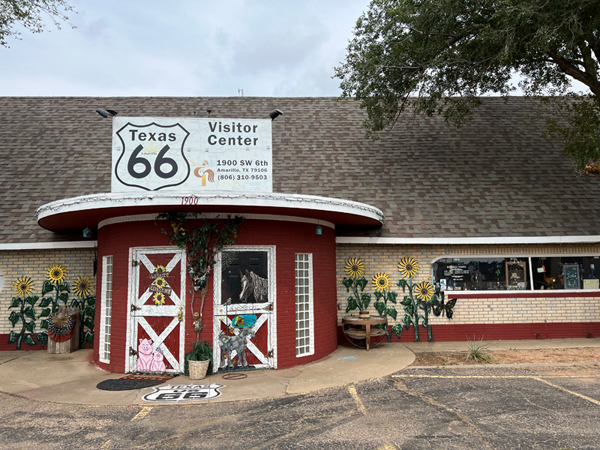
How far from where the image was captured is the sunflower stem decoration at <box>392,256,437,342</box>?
10.9m

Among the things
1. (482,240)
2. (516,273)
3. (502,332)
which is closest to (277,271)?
(482,240)

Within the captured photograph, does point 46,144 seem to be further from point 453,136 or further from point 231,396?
point 453,136

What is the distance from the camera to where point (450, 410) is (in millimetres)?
5898

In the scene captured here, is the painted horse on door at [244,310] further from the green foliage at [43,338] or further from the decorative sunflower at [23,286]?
the decorative sunflower at [23,286]

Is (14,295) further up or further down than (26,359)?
further up

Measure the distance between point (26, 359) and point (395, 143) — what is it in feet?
39.0

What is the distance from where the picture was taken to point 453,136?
14562mm

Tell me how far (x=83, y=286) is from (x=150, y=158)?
4977 mm

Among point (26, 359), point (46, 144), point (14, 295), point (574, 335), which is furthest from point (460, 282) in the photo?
point (46, 144)

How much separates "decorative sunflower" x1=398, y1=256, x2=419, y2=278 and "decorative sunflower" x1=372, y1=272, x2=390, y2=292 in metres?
0.44

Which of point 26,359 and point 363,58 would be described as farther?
point 363,58

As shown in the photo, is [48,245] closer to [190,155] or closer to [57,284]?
[57,284]

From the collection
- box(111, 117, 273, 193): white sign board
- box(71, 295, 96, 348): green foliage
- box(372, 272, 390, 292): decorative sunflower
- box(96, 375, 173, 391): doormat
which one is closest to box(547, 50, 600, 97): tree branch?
box(372, 272, 390, 292): decorative sunflower

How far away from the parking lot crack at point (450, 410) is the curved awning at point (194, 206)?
3.32 metres
